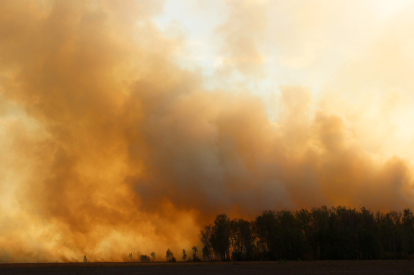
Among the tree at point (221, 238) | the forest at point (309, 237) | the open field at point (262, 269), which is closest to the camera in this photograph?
the open field at point (262, 269)

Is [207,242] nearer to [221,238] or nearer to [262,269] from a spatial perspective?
[221,238]

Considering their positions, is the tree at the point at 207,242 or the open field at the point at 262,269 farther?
the tree at the point at 207,242

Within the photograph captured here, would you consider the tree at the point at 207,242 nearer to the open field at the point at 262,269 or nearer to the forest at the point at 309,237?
the forest at the point at 309,237

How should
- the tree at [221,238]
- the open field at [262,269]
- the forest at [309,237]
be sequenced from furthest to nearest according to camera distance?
1. the tree at [221,238]
2. the forest at [309,237]
3. the open field at [262,269]

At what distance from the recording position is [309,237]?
128000 millimetres

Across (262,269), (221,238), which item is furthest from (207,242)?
(262,269)

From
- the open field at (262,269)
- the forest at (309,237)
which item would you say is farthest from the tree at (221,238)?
the open field at (262,269)

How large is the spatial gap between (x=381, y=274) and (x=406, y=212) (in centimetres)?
12097

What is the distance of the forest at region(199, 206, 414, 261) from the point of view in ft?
378

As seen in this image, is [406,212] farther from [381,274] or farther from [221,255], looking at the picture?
[381,274]

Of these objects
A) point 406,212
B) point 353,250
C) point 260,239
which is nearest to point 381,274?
point 353,250

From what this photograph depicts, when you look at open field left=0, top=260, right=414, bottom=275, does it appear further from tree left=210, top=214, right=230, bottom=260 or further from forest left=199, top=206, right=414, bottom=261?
tree left=210, top=214, right=230, bottom=260

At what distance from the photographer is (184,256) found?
143m

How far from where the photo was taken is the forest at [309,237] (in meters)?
115
